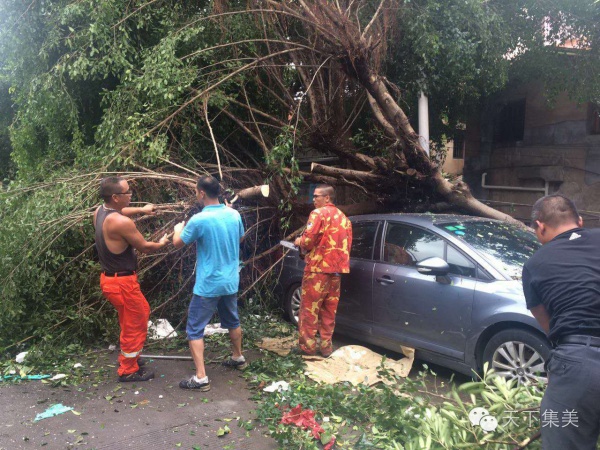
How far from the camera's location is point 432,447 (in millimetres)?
2990

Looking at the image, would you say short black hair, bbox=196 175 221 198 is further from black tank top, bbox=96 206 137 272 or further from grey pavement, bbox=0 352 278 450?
grey pavement, bbox=0 352 278 450

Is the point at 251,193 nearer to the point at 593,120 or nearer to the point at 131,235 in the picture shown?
the point at 131,235

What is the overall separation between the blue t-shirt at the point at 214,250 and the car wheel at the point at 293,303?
1.75m

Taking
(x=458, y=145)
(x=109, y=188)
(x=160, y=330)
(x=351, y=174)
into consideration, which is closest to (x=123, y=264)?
(x=109, y=188)

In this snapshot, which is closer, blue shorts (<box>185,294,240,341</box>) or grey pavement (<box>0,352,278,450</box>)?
grey pavement (<box>0,352,278,450</box>)

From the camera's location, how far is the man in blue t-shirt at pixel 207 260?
4.54 metres

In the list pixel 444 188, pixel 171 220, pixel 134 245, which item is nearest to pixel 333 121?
pixel 444 188

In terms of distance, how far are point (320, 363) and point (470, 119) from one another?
10.1m

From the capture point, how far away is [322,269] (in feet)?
17.3

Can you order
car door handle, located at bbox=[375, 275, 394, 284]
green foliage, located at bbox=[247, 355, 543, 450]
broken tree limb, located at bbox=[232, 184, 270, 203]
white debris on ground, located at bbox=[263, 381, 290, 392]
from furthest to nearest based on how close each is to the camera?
broken tree limb, located at bbox=[232, 184, 270, 203], car door handle, located at bbox=[375, 275, 394, 284], white debris on ground, located at bbox=[263, 381, 290, 392], green foliage, located at bbox=[247, 355, 543, 450]

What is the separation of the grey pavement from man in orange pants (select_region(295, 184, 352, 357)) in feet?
2.85

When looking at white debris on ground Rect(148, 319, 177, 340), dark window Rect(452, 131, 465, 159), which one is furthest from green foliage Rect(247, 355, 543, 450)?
dark window Rect(452, 131, 465, 159)

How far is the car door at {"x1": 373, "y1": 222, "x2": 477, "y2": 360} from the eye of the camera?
457 cm

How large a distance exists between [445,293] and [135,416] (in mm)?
2739
